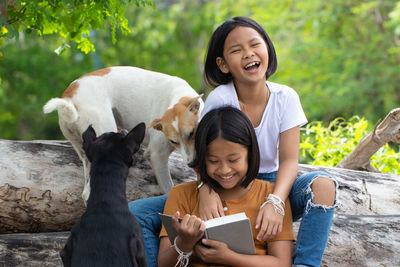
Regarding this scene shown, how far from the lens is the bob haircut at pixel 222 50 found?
2.70m

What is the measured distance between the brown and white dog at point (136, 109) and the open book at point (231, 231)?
0.81 m

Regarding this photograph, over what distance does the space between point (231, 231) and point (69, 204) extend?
1512 millimetres

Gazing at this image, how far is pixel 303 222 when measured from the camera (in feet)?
7.68

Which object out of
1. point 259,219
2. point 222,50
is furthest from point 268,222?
point 222,50

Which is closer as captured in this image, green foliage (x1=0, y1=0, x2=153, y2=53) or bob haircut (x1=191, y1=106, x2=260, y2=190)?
bob haircut (x1=191, y1=106, x2=260, y2=190)

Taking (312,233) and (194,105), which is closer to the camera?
(312,233)

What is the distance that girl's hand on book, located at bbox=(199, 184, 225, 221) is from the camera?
2.29 m

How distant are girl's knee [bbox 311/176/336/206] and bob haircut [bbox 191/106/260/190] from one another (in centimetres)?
31

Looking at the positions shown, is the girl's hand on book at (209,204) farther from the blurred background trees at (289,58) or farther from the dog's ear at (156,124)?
the blurred background trees at (289,58)

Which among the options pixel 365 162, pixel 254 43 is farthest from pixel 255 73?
pixel 365 162

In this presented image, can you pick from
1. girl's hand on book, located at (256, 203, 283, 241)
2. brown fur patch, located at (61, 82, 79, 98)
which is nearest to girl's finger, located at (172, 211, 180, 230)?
girl's hand on book, located at (256, 203, 283, 241)

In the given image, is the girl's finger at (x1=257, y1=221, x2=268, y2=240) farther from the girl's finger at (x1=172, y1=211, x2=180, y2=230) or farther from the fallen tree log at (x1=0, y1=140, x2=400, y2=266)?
the fallen tree log at (x1=0, y1=140, x2=400, y2=266)

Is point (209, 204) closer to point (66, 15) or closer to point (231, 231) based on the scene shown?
point (231, 231)

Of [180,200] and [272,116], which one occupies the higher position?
[272,116]
